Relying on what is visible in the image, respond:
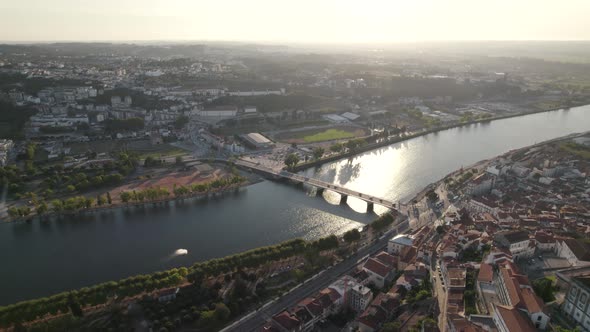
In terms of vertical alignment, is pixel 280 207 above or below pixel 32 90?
below

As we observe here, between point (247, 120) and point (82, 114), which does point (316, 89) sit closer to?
point (247, 120)

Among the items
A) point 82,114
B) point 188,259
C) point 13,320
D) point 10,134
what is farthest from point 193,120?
point 13,320

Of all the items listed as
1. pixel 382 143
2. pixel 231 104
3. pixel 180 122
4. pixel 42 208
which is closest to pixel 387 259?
pixel 42 208

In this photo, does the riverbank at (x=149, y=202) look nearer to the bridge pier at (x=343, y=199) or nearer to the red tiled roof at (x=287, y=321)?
the bridge pier at (x=343, y=199)

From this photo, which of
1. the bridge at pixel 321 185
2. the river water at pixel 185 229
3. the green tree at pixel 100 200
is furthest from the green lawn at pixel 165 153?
the river water at pixel 185 229

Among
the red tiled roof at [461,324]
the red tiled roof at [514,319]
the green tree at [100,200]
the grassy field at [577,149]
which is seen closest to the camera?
the red tiled roof at [514,319]

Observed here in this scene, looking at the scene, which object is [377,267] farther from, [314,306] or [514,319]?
[514,319]

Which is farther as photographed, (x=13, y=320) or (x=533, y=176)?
(x=533, y=176)
